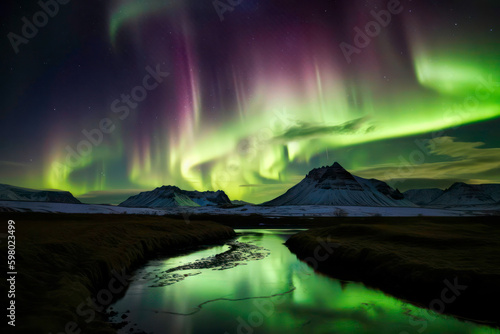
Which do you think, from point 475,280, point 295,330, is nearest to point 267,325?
point 295,330

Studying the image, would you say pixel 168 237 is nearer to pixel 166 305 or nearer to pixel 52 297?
pixel 166 305

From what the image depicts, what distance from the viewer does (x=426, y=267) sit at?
60.2ft

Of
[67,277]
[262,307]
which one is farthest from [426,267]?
[67,277]

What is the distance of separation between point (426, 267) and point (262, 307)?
11.1m

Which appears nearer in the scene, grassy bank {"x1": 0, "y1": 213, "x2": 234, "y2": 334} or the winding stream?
grassy bank {"x1": 0, "y1": 213, "x2": 234, "y2": 334}

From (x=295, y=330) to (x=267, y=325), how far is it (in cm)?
→ 134

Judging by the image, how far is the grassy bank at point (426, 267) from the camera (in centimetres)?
1476

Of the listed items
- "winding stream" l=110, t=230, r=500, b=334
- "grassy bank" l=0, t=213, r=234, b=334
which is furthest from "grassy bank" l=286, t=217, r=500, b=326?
"grassy bank" l=0, t=213, r=234, b=334

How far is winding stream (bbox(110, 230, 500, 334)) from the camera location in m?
12.9

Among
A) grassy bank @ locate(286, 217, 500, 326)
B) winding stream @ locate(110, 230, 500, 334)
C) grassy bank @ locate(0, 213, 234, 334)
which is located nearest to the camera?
grassy bank @ locate(0, 213, 234, 334)

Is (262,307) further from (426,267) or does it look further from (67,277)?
(426,267)

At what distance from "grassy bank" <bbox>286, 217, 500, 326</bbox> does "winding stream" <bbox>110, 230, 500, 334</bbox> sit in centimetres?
153

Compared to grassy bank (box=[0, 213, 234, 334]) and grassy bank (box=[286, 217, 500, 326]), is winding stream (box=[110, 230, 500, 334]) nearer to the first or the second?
grassy bank (box=[286, 217, 500, 326])

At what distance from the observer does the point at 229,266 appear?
90.3 feet
